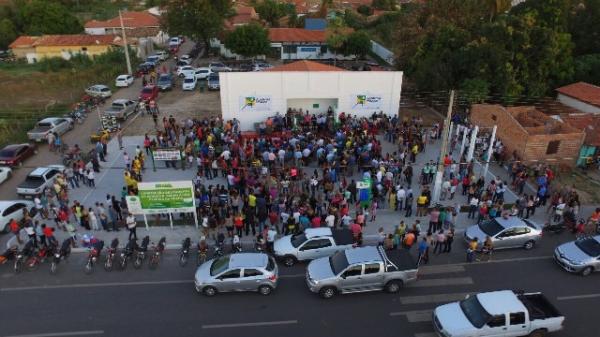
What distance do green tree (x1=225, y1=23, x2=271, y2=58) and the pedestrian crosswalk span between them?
40103mm

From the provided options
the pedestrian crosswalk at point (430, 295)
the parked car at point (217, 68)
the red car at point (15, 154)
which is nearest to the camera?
the pedestrian crosswalk at point (430, 295)

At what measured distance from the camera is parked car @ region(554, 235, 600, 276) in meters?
14.0

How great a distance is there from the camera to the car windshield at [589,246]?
1413 centimetres

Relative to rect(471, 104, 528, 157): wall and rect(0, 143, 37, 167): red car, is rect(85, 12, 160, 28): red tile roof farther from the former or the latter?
rect(471, 104, 528, 157): wall

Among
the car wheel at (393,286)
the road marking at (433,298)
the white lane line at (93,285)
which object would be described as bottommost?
the white lane line at (93,285)

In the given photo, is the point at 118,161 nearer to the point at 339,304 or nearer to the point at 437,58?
the point at 339,304

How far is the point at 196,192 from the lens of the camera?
58.6ft

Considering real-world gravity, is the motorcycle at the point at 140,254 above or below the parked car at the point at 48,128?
below

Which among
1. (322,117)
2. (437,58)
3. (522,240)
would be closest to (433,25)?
(437,58)

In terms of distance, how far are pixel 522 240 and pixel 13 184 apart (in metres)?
23.7

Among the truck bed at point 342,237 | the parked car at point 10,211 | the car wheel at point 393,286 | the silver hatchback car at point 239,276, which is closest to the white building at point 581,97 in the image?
the truck bed at point 342,237

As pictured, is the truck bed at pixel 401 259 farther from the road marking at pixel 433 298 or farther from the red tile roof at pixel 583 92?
the red tile roof at pixel 583 92

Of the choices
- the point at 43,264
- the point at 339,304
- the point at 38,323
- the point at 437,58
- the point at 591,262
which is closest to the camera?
the point at 38,323

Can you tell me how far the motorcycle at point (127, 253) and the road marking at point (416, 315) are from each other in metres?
9.16
